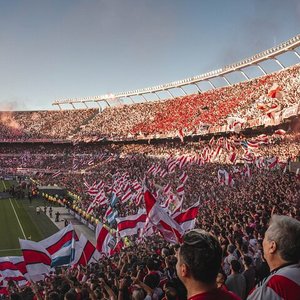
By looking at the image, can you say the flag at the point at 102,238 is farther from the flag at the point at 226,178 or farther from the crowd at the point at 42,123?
the crowd at the point at 42,123

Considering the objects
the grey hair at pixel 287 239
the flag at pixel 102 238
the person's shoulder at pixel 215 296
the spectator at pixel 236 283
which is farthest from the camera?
the flag at pixel 102 238

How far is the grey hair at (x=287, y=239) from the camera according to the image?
2971 mm

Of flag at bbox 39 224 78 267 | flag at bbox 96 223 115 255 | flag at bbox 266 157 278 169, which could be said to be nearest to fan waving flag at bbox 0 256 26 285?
flag at bbox 39 224 78 267

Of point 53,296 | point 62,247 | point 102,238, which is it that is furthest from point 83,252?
point 53,296

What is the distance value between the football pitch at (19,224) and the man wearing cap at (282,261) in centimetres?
2413

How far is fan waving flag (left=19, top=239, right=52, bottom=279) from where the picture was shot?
36.8ft

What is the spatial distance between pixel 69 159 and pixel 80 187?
3322 centimetres

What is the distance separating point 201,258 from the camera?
2660 mm

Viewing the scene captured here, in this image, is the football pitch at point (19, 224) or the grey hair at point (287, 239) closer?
the grey hair at point (287, 239)

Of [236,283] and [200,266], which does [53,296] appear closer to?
[236,283]

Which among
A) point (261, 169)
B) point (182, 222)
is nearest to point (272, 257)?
point (182, 222)

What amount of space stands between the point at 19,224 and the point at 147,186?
10654mm

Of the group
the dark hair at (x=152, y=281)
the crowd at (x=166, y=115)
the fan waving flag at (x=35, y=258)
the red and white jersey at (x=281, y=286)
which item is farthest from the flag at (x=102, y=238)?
the crowd at (x=166, y=115)

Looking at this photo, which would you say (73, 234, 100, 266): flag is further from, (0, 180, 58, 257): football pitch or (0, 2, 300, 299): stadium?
(0, 180, 58, 257): football pitch
